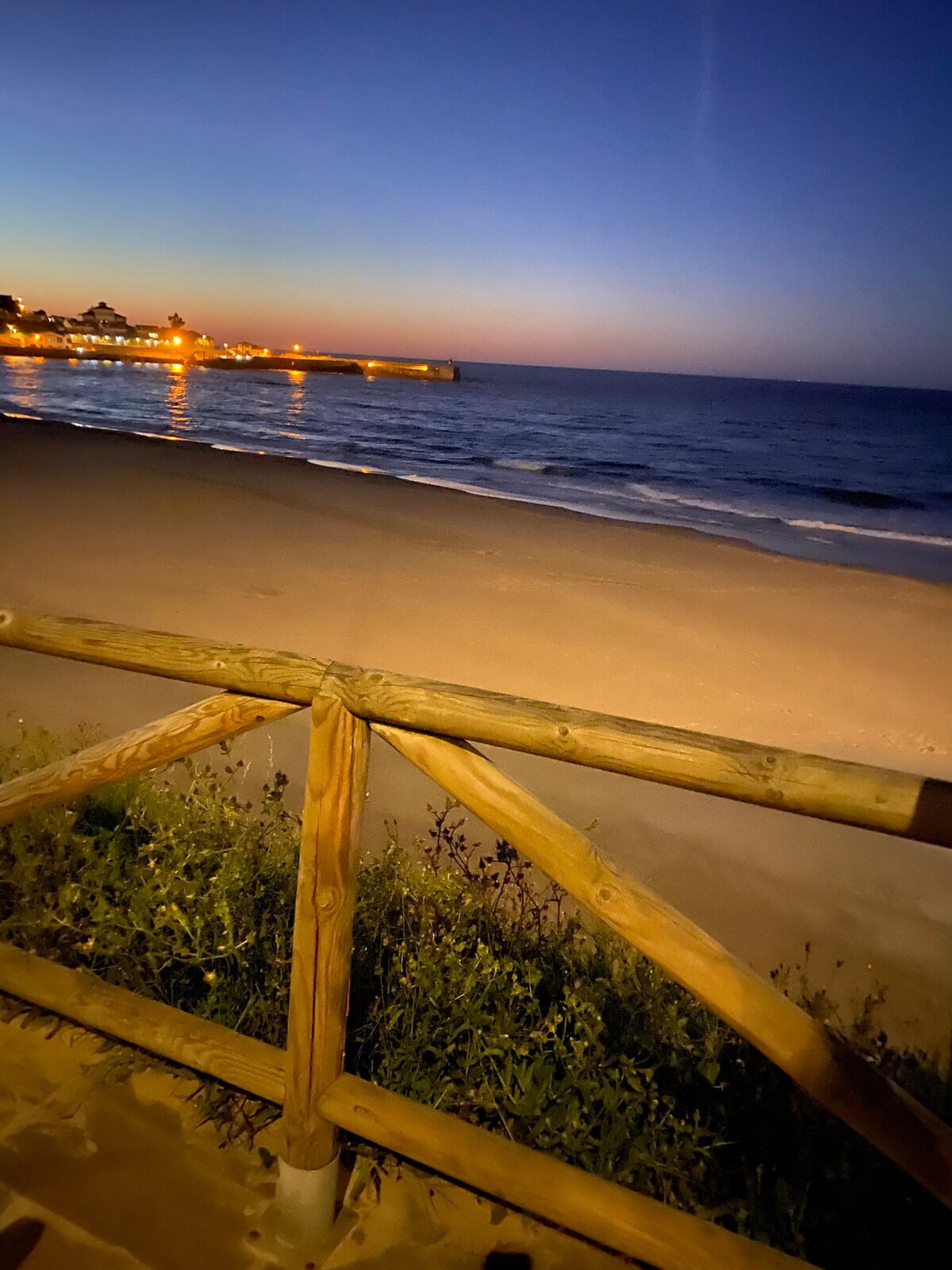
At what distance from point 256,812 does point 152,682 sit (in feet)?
7.40

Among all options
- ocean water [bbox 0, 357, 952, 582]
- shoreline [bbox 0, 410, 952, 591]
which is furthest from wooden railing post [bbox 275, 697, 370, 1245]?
ocean water [bbox 0, 357, 952, 582]

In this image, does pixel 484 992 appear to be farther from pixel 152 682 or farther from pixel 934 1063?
pixel 152 682

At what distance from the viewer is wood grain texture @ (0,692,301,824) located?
2047 millimetres

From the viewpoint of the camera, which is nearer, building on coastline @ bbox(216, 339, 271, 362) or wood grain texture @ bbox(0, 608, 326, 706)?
wood grain texture @ bbox(0, 608, 326, 706)

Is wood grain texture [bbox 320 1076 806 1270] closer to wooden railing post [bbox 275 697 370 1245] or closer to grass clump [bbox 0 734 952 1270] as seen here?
wooden railing post [bbox 275 697 370 1245]

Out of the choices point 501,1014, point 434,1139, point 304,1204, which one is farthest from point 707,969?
point 304,1204

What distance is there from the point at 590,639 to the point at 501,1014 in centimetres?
654

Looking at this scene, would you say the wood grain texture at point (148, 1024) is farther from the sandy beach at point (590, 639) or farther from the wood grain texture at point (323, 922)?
the sandy beach at point (590, 639)

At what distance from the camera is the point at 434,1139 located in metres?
2.09

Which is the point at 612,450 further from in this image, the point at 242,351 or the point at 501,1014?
the point at 242,351

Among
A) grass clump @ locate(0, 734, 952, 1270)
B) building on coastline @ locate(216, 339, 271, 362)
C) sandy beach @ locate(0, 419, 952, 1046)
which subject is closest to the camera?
grass clump @ locate(0, 734, 952, 1270)

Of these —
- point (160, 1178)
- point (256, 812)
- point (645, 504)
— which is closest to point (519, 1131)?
point (160, 1178)

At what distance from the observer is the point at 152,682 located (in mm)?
6539

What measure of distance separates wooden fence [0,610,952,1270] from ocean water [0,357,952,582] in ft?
51.5
